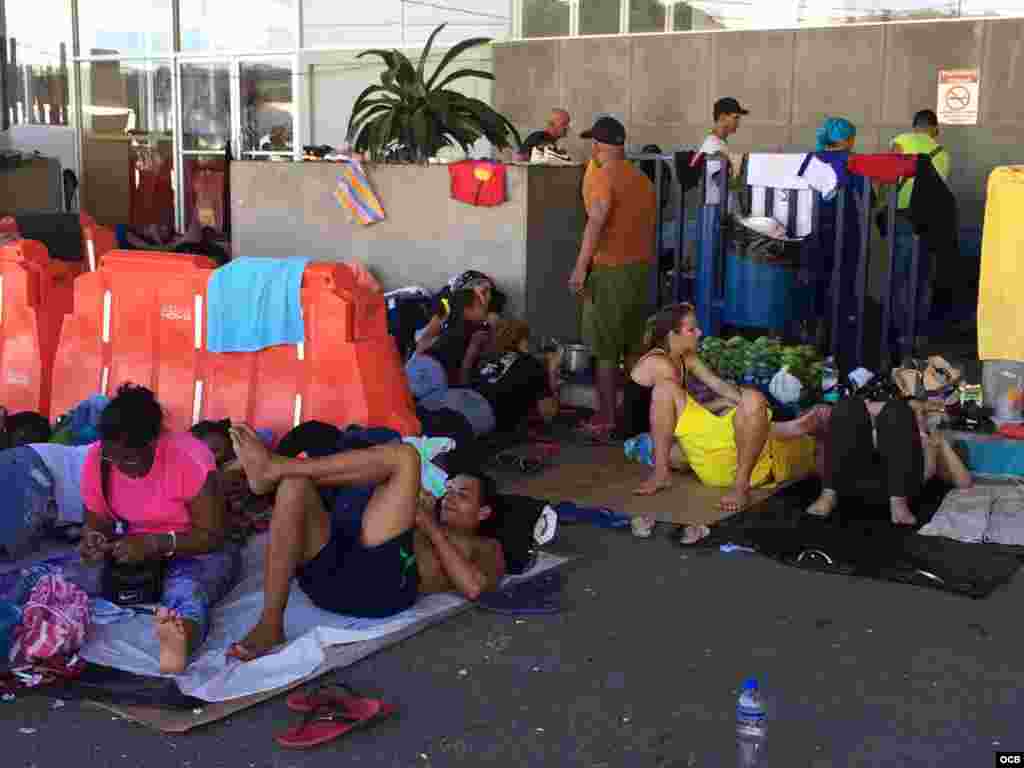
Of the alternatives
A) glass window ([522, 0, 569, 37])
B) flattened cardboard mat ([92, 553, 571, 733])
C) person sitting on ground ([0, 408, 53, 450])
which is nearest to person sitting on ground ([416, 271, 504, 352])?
person sitting on ground ([0, 408, 53, 450])

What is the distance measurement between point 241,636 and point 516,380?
155 inches

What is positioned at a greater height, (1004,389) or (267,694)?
(1004,389)

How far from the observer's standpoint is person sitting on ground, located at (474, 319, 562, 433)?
859 centimetres

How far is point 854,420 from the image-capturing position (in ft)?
21.9

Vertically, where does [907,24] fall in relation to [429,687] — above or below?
above

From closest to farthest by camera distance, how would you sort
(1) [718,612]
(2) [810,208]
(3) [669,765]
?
(3) [669,765]
(1) [718,612]
(2) [810,208]

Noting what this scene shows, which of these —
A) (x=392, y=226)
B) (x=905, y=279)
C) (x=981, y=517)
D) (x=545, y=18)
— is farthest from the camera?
(x=545, y=18)

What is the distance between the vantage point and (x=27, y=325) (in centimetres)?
816

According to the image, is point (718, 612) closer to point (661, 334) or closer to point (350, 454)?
point (350, 454)

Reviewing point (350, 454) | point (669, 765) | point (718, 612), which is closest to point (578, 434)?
point (718, 612)

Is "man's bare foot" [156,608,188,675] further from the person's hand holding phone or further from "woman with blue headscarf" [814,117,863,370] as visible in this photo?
"woman with blue headscarf" [814,117,863,370]

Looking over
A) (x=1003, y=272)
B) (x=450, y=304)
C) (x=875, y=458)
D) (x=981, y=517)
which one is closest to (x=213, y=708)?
(x=875, y=458)

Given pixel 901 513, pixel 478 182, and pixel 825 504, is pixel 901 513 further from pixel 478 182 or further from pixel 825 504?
pixel 478 182

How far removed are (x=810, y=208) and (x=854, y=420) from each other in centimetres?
322
